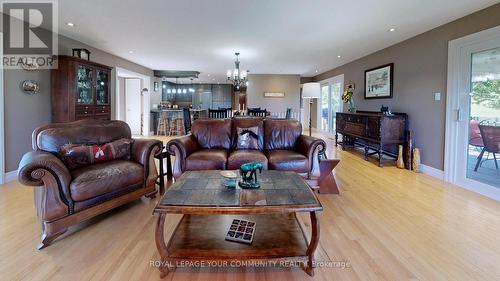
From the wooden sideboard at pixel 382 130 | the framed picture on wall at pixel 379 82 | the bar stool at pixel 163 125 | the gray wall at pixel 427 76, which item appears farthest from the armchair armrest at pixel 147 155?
the bar stool at pixel 163 125

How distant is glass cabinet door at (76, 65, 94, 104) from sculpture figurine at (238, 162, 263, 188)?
4102mm

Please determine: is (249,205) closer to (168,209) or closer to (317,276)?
(168,209)

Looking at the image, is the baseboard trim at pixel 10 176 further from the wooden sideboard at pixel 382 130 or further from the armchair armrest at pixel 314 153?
the wooden sideboard at pixel 382 130

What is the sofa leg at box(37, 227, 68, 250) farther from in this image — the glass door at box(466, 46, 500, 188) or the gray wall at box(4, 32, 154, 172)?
the glass door at box(466, 46, 500, 188)

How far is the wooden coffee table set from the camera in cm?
169

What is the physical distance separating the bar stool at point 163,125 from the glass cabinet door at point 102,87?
378 centimetres

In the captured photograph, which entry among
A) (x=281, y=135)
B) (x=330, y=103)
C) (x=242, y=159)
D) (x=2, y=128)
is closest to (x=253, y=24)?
(x=281, y=135)

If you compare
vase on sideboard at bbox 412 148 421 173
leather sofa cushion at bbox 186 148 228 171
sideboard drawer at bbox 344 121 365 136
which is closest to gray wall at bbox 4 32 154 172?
leather sofa cushion at bbox 186 148 228 171

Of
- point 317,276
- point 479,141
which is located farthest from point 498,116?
point 317,276

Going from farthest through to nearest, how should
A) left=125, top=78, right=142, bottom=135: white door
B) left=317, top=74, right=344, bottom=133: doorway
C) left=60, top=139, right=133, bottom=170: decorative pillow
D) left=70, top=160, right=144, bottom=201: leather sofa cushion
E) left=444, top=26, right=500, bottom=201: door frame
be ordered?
1. left=125, top=78, right=142, bottom=135: white door
2. left=317, top=74, right=344, bottom=133: doorway
3. left=444, top=26, right=500, bottom=201: door frame
4. left=60, top=139, right=133, bottom=170: decorative pillow
5. left=70, top=160, right=144, bottom=201: leather sofa cushion

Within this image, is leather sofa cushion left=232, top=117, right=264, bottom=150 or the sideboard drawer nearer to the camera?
leather sofa cushion left=232, top=117, right=264, bottom=150

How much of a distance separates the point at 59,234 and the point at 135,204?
0.87 m

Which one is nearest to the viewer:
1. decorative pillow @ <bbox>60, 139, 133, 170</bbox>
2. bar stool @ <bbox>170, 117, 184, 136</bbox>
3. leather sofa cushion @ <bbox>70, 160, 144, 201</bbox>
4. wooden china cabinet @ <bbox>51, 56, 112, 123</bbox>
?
leather sofa cushion @ <bbox>70, 160, 144, 201</bbox>

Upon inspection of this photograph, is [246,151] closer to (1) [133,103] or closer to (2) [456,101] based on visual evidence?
(2) [456,101]
